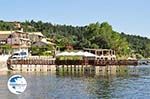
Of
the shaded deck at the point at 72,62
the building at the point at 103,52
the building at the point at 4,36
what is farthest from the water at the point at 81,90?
the building at the point at 4,36

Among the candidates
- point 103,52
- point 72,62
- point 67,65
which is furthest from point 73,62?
point 103,52

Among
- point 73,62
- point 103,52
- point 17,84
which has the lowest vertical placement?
point 17,84

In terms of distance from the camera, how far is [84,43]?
14225 cm

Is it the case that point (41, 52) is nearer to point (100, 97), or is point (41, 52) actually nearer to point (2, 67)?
point (2, 67)

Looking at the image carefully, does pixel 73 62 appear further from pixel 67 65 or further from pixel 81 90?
pixel 81 90

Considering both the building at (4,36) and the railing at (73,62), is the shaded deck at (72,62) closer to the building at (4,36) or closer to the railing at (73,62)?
the railing at (73,62)

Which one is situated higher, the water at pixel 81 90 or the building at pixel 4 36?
the building at pixel 4 36

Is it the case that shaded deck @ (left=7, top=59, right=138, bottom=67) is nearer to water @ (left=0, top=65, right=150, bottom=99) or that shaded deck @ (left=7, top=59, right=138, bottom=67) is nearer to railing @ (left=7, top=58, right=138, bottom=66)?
railing @ (left=7, top=58, right=138, bottom=66)

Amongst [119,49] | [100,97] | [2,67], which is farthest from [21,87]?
[119,49]

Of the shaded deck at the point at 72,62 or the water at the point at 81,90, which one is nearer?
the water at the point at 81,90

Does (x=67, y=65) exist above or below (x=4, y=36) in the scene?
below

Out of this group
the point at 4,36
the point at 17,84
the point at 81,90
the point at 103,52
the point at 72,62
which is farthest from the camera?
the point at 4,36

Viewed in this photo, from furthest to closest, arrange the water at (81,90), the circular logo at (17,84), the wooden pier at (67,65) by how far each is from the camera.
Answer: the wooden pier at (67,65), the water at (81,90), the circular logo at (17,84)

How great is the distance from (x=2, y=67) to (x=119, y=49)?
70149 mm
